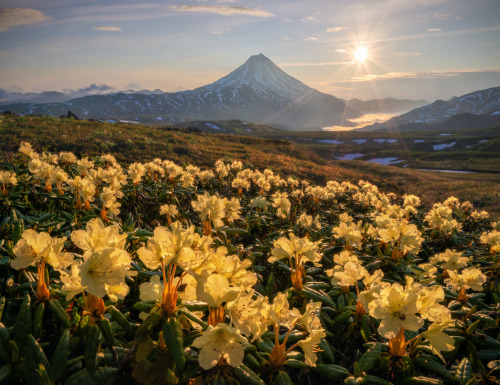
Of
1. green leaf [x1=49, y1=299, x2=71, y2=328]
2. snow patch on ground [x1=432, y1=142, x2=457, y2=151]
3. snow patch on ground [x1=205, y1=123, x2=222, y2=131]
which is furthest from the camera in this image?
snow patch on ground [x1=205, y1=123, x2=222, y2=131]

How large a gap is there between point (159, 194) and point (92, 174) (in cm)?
167

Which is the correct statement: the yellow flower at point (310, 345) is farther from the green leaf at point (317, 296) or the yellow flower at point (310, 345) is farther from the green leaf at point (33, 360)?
the green leaf at point (33, 360)

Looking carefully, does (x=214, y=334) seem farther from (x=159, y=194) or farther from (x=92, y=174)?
(x=159, y=194)

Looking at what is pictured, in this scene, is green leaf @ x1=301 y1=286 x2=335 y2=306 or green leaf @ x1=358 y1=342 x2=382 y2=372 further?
green leaf @ x1=301 y1=286 x2=335 y2=306

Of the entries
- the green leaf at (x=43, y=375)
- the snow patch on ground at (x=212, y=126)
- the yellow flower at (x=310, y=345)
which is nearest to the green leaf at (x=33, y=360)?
the green leaf at (x=43, y=375)

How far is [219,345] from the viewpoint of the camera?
172cm

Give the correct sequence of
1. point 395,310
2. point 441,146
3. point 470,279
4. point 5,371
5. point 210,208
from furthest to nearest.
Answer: point 441,146
point 210,208
point 470,279
point 395,310
point 5,371

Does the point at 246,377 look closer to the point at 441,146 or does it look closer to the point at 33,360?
the point at 33,360

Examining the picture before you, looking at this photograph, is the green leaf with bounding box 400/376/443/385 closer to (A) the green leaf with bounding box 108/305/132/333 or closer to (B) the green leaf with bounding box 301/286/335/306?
(B) the green leaf with bounding box 301/286/335/306

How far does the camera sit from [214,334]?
172 cm

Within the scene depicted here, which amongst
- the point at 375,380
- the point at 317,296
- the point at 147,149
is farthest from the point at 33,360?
the point at 147,149

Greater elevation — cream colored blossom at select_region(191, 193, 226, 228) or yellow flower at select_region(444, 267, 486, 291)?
cream colored blossom at select_region(191, 193, 226, 228)

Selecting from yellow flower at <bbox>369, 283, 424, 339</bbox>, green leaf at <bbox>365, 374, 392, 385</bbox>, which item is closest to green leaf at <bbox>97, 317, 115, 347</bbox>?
yellow flower at <bbox>369, 283, 424, 339</bbox>

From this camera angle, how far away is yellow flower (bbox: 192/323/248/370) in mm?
1665
